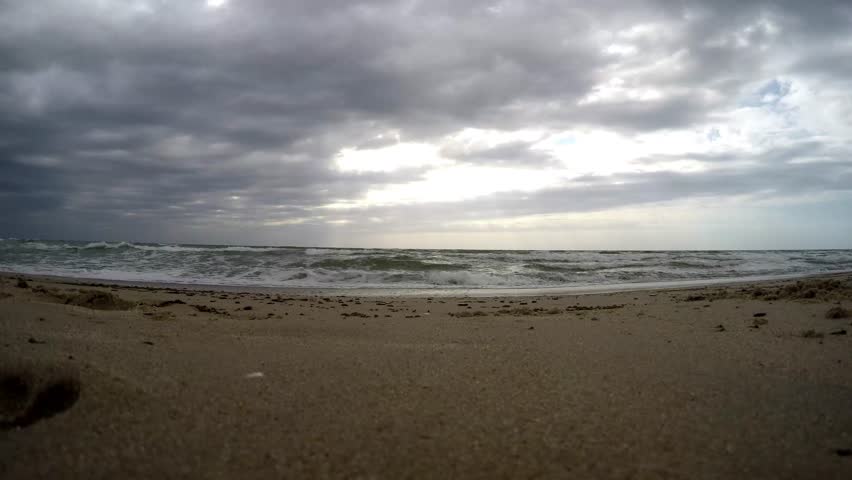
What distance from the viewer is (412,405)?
6.68ft

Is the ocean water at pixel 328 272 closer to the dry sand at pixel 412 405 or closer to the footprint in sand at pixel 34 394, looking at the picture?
the dry sand at pixel 412 405

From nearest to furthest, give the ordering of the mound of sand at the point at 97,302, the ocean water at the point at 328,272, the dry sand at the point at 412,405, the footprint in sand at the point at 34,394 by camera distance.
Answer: the dry sand at the point at 412,405 < the footprint in sand at the point at 34,394 < the mound of sand at the point at 97,302 < the ocean water at the point at 328,272

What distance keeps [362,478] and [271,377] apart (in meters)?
1.15

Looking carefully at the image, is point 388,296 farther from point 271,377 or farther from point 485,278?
point 271,377

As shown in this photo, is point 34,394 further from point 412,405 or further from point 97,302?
point 97,302

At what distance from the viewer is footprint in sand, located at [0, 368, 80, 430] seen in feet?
5.84

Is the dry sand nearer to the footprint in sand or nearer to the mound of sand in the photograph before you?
the footprint in sand

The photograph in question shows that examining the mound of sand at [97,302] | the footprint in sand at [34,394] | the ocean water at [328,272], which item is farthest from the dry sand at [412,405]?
the ocean water at [328,272]

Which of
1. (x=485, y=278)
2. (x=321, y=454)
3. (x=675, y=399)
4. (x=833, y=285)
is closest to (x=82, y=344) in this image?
(x=321, y=454)

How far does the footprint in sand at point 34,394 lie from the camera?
70.1 inches

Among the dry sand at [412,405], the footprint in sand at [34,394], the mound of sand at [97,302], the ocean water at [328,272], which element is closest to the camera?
the dry sand at [412,405]

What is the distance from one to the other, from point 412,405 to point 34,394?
1.56m

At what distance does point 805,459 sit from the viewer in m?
1.56

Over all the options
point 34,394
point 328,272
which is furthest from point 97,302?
point 328,272
